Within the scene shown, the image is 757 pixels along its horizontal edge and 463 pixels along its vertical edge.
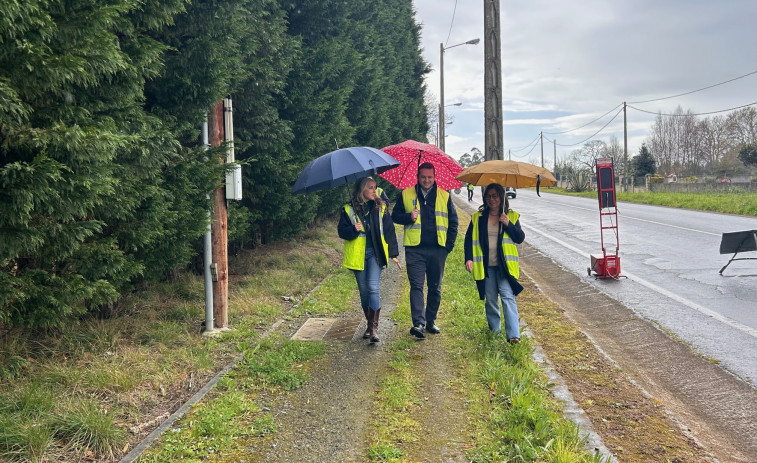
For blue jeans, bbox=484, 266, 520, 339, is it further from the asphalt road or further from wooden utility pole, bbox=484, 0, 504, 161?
wooden utility pole, bbox=484, 0, 504, 161

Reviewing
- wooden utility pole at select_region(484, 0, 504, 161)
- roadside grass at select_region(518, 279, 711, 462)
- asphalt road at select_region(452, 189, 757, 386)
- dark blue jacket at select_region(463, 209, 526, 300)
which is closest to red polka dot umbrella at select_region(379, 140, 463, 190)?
dark blue jacket at select_region(463, 209, 526, 300)

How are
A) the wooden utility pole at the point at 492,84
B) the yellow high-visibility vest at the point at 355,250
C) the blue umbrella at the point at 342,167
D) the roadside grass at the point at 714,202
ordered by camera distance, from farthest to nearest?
the roadside grass at the point at 714,202, the wooden utility pole at the point at 492,84, the yellow high-visibility vest at the point at 355,250, the blue umbrella at the point at 342,167

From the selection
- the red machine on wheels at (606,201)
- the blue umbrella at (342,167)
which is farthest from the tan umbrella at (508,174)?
the red machine on wheels at (606,201)

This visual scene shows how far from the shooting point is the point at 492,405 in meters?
4.08

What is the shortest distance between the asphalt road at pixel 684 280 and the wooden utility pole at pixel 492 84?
2882mm

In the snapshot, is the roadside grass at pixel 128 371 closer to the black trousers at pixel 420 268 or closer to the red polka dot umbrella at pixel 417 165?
the black trousers at pixel 420 268

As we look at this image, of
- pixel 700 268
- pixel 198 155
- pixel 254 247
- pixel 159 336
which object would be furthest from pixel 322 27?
pixel 700 268

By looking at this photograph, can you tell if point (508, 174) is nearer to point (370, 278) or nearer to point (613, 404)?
point (370, 278)

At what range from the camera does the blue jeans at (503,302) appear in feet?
17.8

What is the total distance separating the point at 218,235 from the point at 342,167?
1.80 m

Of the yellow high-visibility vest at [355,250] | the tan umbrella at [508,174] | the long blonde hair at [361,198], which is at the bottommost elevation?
the yellow high-visibility vest at [355,250]

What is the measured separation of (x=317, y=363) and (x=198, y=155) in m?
2.53

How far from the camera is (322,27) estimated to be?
1107 cm

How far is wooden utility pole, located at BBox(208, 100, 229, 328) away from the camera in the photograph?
20.1ft
